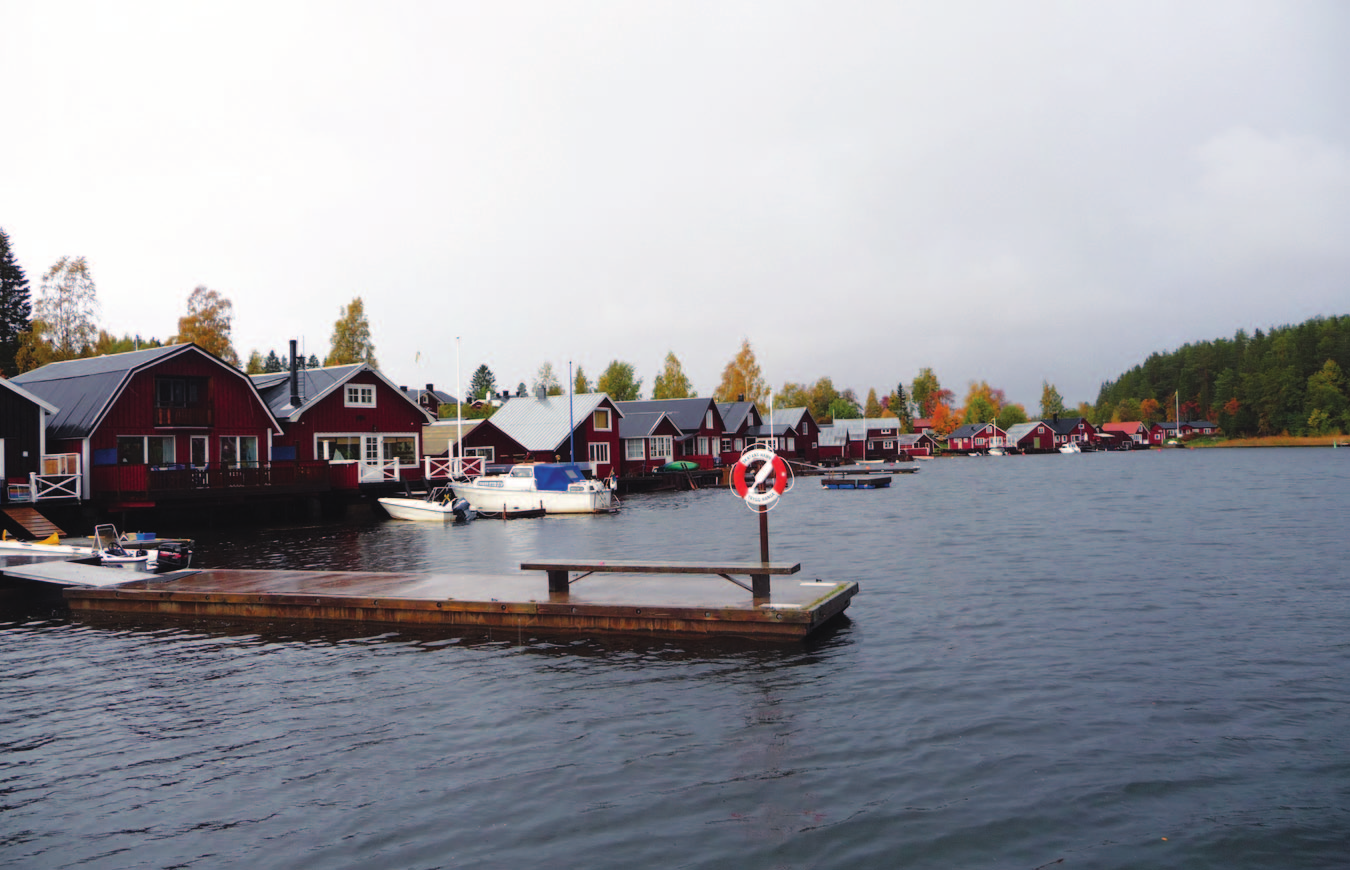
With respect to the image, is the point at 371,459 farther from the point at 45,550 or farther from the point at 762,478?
the point at 762,478

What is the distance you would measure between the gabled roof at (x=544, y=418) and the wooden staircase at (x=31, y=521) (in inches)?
1492

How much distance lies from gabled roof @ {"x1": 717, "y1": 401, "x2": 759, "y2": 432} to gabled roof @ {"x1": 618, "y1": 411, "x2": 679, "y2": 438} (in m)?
18.2

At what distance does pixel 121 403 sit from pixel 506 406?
3751 cm

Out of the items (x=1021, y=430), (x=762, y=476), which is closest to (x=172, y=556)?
(x=762, y=476)

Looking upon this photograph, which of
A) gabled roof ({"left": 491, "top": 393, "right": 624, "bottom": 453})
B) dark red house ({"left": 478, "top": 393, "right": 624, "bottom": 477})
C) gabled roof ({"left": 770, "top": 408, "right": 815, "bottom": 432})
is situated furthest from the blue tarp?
gabled roof ({"left": 770, "top": 408, "right": 815, "bottom": 432})

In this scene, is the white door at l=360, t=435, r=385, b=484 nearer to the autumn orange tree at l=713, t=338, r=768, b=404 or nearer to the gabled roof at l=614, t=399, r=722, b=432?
the gabled roof at l=614, t=399, r=722, b=432

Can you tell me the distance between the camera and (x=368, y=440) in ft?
181

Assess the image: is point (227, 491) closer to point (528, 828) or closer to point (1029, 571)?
point (1029, 571)

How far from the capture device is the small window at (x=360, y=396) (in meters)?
54.1

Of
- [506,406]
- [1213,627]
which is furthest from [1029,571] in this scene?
[506,406]

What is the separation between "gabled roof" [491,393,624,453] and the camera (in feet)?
234

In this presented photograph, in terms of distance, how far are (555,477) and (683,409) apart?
4044 centimetres

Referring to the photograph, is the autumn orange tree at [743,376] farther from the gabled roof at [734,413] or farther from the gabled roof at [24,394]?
the gabled roof at [24,394]

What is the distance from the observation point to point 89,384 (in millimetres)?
42688
